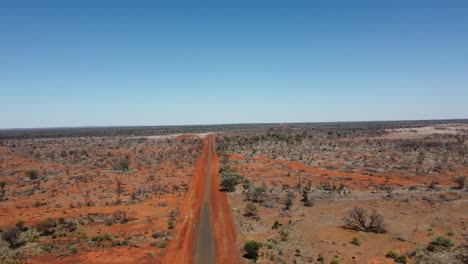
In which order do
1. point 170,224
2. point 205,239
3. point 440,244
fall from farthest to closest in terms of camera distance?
point 170,224 < point 205,239 < point 440,244

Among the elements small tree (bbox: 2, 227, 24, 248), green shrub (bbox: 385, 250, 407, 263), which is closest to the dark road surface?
green shrub (bbox: 385, 250, 407, 263)

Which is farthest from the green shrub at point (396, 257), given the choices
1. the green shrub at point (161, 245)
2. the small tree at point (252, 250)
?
the green shrub at point (161, 245)

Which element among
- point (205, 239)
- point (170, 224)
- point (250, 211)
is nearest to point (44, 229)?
point (170, 224)

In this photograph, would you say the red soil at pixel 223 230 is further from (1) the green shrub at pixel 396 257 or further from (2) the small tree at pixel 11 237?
(2) the small tree at pixel 11 237

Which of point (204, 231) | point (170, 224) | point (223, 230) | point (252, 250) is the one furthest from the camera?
point (170, 224)

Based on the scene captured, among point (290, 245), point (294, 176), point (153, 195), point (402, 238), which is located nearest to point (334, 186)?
point (294, 176)

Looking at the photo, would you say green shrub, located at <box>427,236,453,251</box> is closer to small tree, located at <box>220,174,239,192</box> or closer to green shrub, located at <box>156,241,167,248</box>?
green shrub, located at <box>156,241,167,248</box>

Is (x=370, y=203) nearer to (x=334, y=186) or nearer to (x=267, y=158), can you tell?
(x=334, y=186)

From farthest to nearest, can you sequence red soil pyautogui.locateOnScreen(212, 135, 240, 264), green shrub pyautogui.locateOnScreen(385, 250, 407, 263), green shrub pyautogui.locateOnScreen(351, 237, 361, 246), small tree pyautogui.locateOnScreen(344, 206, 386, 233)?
small tree pyautogui.locateOnScreen(344, 206, 386, 233), green shrub pyautogui.locateOnScreen(351, 237, 361, 246), red soil pyautogui.locateOnScreen(212, 135, 240, 264), green shrub pyautogui.locateOnScreen(385, 250, 407, 263)

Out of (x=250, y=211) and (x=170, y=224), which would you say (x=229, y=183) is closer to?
(x=250, y=211)
